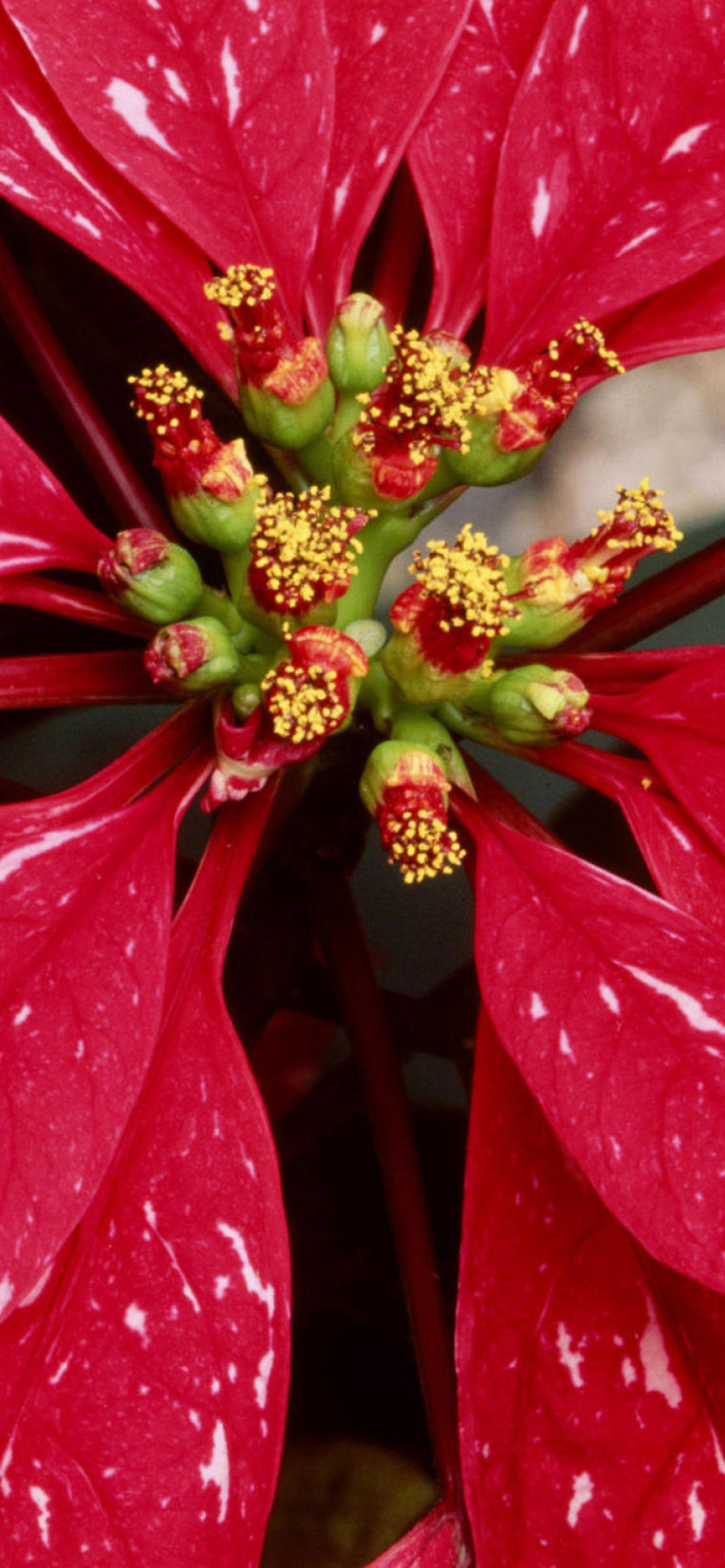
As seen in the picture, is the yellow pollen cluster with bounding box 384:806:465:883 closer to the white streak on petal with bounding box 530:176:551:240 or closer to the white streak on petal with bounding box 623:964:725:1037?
the white streak on petal with bounding box 623:964:725:1037

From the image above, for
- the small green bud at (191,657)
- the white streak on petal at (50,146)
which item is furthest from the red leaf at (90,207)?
the small green bud at (191,657)

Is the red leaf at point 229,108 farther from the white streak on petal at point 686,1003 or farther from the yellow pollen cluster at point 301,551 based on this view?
the white streak on petal at point 686,1003

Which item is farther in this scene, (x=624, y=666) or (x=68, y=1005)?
(x=624, y=666)

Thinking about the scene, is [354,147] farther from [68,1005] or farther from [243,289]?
[68,1005]

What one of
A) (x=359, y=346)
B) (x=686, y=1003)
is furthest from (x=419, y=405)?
(x=686, y=1003)

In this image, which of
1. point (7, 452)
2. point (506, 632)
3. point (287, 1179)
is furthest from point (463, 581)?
point (287, 1179)

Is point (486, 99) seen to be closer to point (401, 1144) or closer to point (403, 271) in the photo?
point (403, 271)
